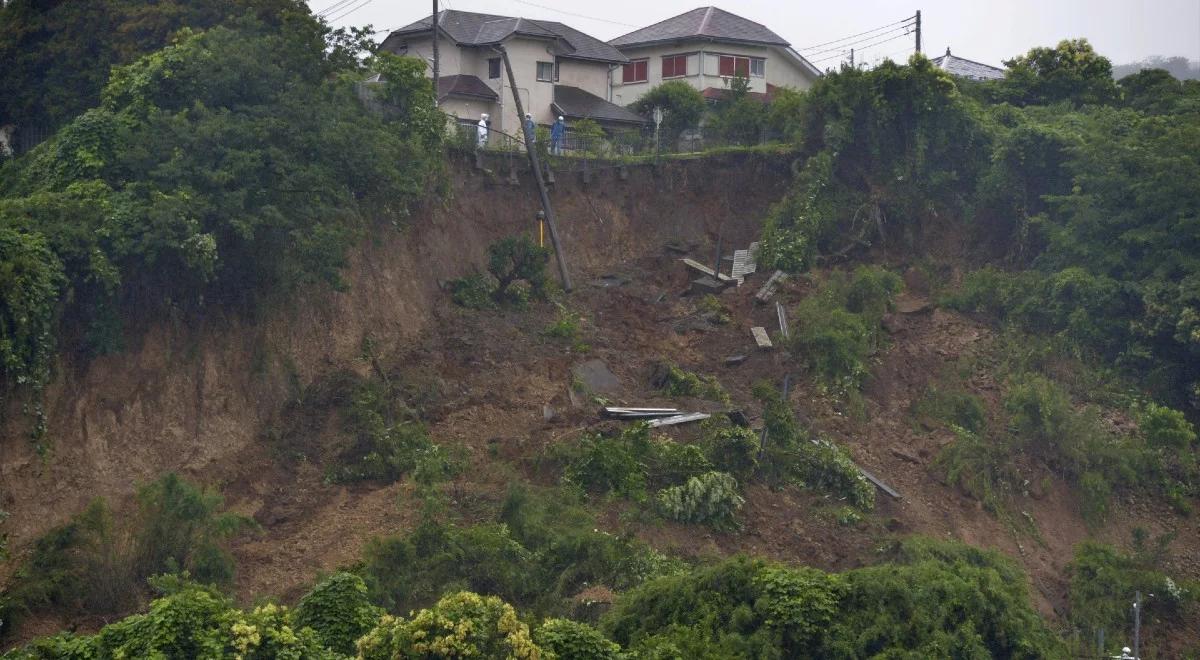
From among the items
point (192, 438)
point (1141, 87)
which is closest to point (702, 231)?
point (1141, 87)

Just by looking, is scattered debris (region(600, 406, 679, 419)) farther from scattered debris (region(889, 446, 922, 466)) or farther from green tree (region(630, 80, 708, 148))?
green tree (region(630, 80, 708, 148))

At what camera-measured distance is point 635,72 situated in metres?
45.5

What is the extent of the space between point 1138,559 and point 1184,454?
3269mm

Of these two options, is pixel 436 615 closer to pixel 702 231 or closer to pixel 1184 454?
pixel 1184 454

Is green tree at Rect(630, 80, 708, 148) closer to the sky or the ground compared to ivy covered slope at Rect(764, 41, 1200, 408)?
closer to the sky

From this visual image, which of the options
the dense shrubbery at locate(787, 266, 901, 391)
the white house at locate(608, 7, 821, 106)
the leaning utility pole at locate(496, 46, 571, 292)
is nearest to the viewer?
the dense shrubbery at locate(787, 266, 901, 391)

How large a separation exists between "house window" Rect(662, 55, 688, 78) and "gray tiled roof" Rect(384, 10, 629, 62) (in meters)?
2.88

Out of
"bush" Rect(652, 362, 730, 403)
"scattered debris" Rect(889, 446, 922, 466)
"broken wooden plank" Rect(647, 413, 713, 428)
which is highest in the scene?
"bush" Rect(652, 362, 730, 403)

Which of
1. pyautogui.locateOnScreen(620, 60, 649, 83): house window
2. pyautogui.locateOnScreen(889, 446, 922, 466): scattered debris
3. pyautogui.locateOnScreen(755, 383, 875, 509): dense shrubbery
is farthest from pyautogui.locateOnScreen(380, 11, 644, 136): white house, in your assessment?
pyautogui.locateOnScreen(889, 446, 922, 466): scattered debris

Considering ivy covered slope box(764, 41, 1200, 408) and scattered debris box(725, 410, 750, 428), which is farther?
ivy covered slope box(764, 41, 1200, 408)

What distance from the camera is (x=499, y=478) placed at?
25750 millimetres

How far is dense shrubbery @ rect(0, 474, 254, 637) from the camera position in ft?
68.6

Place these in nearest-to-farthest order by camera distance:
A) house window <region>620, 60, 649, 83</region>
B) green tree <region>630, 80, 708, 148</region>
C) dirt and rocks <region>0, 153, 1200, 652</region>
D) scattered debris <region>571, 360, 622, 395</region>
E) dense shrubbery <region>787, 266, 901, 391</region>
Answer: dirt and rocks <region>0, 153, 1200, 652</region> < scattered debris <region>571, 360, 622, 395</region> < dense shrubbery <region>787, 266, 901, 391</region> < green tree <region>630, 80, 708, 148</region> < house window <region>620, 60, 649, 83</region>

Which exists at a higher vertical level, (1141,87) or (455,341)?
(1141,87)
